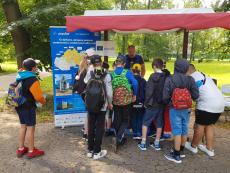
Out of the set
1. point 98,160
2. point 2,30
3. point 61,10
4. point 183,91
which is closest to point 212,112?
point 183,91

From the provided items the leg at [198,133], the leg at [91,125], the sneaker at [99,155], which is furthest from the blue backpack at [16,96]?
the leg at [198,133]

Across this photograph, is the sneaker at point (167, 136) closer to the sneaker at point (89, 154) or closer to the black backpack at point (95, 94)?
the sneaker at point (89, 154)

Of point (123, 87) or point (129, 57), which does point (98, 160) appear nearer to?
point (123, 87)

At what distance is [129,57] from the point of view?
23.6 ft

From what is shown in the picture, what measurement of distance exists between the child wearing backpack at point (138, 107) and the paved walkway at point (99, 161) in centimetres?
29

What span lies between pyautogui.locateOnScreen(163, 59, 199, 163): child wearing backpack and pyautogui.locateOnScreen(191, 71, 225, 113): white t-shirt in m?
0.25

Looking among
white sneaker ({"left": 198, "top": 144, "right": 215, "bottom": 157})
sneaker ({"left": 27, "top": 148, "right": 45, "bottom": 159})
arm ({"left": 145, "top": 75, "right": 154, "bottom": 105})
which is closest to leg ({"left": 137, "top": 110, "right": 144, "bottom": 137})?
arm ({"left": 145, "top": 75, "right": 154, "bottom": 105})

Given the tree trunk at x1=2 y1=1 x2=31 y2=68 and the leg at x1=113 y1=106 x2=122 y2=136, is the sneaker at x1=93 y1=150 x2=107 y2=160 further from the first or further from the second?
the tree trunk at x1=2 y1=1 x2=31 y2=68

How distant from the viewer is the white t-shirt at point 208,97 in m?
5.23

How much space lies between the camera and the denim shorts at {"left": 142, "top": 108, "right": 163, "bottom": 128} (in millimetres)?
5688

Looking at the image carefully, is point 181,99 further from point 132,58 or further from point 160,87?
point 132,58

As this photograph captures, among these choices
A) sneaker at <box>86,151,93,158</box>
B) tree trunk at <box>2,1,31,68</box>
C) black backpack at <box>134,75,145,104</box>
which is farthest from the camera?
tree trunk at <box>2,1,31,68</box>

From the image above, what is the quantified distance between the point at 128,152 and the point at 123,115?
0.71m

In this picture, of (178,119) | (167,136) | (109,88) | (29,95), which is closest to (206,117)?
(178,119)
